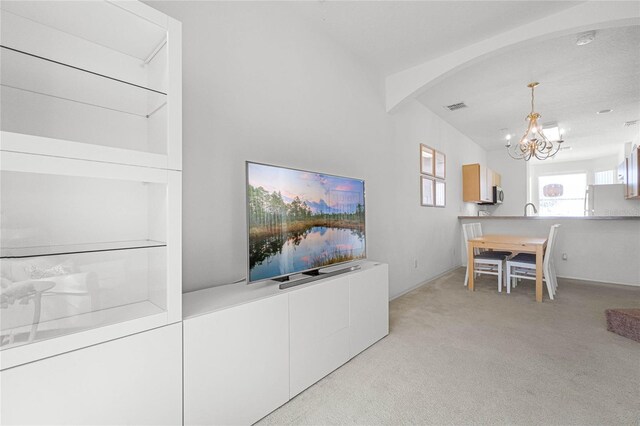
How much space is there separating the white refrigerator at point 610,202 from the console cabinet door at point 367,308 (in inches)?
220

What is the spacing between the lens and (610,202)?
17.4 ft

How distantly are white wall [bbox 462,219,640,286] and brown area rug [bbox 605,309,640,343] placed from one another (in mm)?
2408

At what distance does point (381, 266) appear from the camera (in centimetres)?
255

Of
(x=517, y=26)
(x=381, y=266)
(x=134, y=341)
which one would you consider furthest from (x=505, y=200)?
(x=134, y=341)

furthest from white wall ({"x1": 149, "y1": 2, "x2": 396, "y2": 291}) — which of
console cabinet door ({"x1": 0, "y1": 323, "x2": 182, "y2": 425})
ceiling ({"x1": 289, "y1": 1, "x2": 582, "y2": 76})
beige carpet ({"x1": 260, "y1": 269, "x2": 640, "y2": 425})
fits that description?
beige carpet ({"x1": 260, "y1": 269, "x2": 640, "y2": 425})

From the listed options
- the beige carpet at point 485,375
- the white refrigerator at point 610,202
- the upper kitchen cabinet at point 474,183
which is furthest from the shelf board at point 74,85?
the white refrigerator at point 610,202

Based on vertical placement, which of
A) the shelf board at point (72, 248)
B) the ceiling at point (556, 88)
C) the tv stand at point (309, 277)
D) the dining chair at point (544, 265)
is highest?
the ceiling at point (556, 88)

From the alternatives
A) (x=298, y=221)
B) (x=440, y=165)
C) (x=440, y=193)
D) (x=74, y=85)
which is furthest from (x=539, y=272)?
(x=74, y=85)

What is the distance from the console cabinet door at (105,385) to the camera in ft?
3.05

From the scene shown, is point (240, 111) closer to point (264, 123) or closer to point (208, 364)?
point (264, 123)

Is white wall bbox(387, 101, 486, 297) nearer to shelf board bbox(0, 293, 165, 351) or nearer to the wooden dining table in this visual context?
the wooden dining table

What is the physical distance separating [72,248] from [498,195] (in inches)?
341

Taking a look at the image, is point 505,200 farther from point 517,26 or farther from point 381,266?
point 381,266

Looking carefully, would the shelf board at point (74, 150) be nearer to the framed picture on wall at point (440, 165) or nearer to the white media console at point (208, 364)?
the white media console at point (208, 364)
